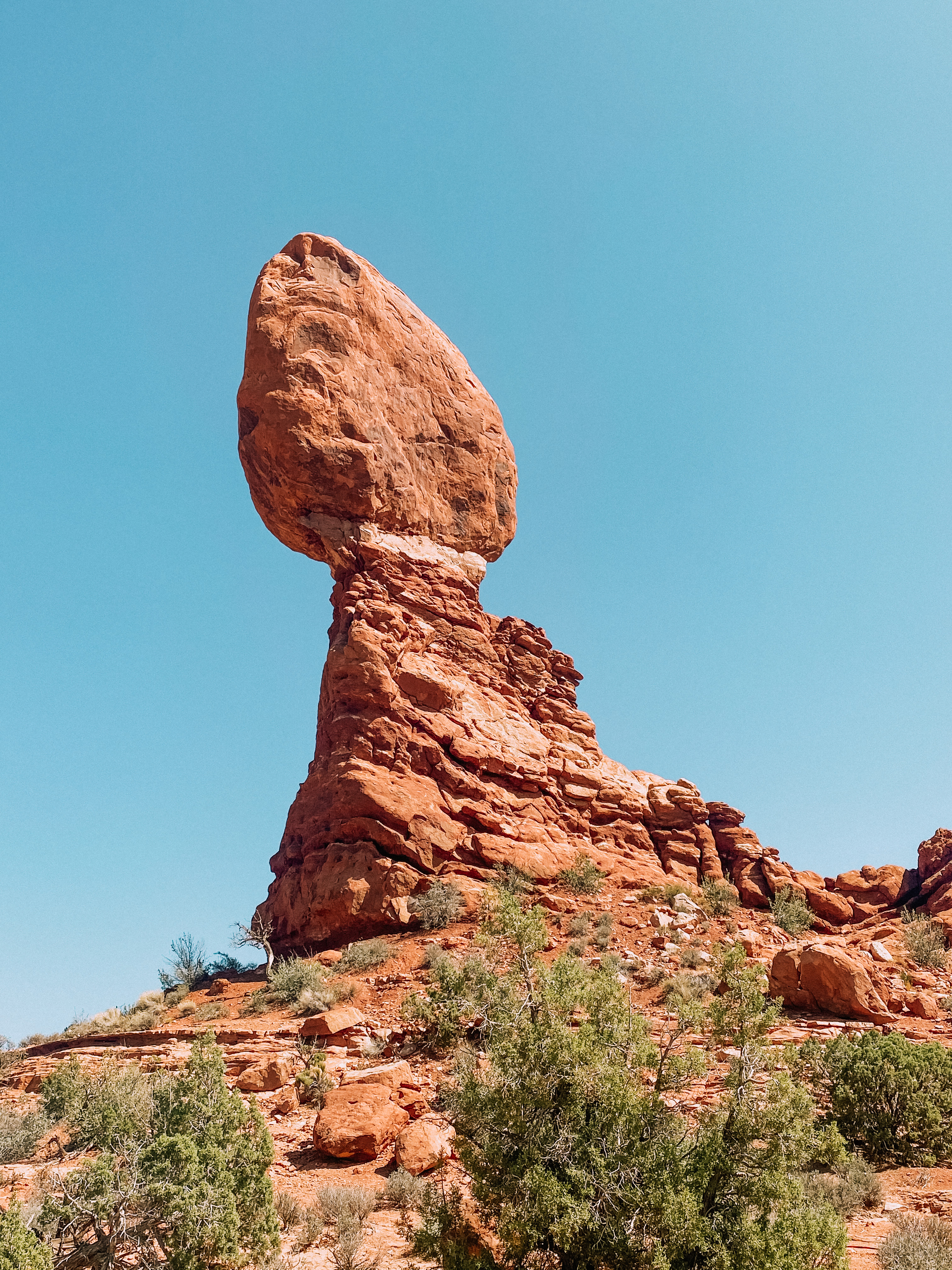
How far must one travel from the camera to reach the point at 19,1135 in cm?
1162

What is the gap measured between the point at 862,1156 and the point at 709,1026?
420 centimetres

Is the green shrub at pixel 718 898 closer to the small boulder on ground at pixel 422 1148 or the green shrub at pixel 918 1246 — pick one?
the small boulder on ground at pixel 422 1148

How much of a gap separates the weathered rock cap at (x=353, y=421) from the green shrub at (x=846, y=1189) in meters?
20.4

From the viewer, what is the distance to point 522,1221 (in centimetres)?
725

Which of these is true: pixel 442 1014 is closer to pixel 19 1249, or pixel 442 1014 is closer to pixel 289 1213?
pixel 289 1213

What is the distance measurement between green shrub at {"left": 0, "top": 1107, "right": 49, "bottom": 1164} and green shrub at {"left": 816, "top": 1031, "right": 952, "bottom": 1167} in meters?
11.0

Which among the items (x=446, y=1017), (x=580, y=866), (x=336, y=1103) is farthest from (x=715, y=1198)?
(x=580, y=866)

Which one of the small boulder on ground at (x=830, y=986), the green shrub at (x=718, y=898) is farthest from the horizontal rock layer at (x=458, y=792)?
the small boulder on ground at (x=830, y=986)

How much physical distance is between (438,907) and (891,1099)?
10.6 metres

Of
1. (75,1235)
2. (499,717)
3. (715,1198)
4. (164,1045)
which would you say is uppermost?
(499,717)

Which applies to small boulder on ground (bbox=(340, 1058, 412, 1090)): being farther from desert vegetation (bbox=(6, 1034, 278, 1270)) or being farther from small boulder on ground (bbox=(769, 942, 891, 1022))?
small boulder on ground (bbox=(769, 942, 891, 1022))

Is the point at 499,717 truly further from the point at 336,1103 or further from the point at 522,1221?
the point at 522,1221

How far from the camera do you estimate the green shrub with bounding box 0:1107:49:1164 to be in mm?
11398

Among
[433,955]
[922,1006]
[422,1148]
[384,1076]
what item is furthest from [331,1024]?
[922,1006]
